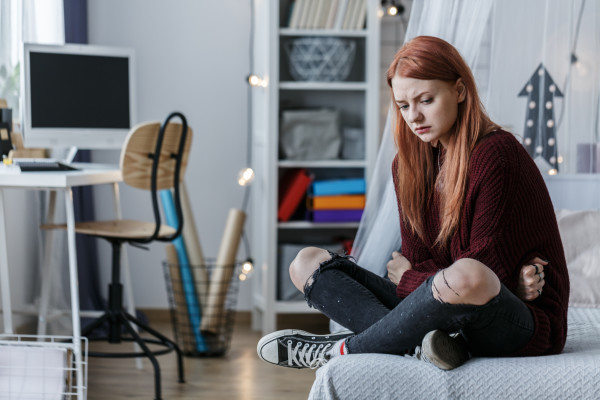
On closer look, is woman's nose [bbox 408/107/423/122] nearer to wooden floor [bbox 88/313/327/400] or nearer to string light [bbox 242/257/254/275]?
wooden floor [bbox 88/313/327/400]

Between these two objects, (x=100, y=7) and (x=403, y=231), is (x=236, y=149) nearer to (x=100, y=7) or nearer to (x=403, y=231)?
(x=100, y=7)

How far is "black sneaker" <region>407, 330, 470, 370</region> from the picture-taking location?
1601 mm

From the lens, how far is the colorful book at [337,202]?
340cm

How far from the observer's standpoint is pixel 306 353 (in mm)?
1891

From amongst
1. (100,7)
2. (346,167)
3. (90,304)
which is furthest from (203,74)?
(90,304)

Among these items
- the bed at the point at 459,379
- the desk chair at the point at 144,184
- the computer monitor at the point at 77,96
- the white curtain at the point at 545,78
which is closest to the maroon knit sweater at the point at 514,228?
the bed at the point at 459,379

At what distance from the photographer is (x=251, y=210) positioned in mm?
3711

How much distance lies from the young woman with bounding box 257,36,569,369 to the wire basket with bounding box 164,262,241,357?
1.32 metres

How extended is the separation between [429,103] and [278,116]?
5.43ft

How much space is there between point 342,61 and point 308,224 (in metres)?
0.68

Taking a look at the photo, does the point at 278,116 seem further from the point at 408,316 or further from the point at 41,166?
A: the point at 408,316

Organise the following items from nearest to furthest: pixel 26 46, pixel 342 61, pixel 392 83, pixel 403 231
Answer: pixel 392 83, pixel 403 231, pixel 26 46, pixel 342 61

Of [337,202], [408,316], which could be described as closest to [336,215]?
[337,202]

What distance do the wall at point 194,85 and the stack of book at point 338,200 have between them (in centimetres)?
49
